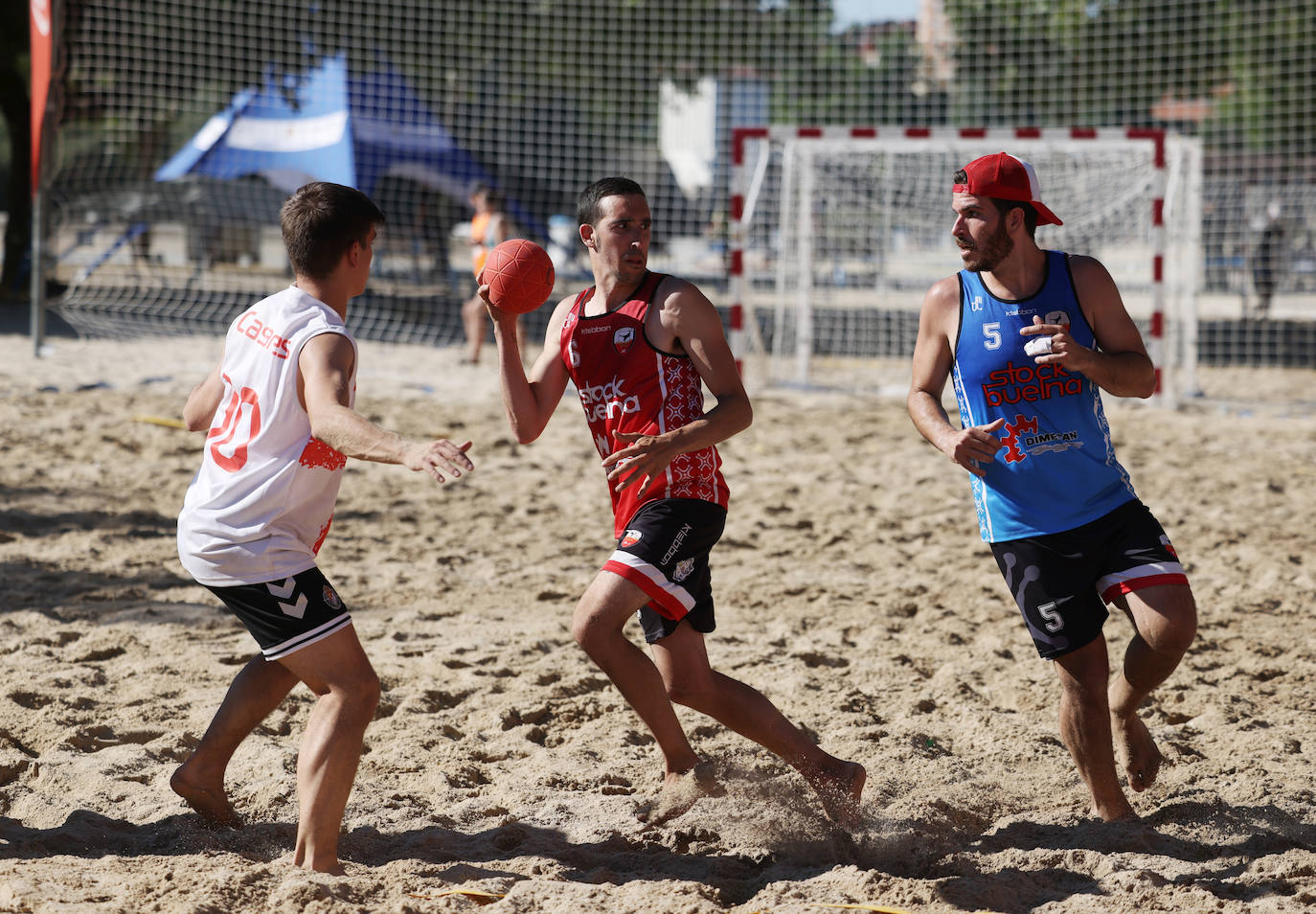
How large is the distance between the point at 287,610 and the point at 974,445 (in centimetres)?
169

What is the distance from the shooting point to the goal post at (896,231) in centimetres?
1113

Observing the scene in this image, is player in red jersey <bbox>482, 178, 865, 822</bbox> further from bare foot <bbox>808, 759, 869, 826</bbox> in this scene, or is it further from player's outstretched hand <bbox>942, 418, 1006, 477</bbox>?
player's outstretched hand <bbox>942, 418, 1006, 477</bbox>

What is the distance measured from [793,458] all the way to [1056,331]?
18.2ft

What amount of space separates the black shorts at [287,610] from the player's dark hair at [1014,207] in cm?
192

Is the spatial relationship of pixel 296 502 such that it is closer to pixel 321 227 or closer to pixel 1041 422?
pixel 321 227

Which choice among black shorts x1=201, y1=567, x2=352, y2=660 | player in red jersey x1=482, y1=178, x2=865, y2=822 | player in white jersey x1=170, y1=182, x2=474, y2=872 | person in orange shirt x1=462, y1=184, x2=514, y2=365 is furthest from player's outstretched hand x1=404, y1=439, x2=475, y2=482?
person in orange shirt x1=462, y1=184, x2=514, y2=365

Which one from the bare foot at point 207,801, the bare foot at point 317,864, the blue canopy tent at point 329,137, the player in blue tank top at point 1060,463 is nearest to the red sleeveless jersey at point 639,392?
the player in blue tank top at point 1060,463

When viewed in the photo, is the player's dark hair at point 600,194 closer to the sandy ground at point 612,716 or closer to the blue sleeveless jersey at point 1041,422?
the blue sleeveless jersey at point 1041,422

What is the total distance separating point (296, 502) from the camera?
2764 millimetres

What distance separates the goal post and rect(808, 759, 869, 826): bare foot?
816 cm

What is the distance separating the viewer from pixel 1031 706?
4.19m

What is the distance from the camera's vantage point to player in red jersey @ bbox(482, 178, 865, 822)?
3.17 metres

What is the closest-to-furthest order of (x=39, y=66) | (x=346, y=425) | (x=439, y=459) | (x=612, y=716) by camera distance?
(x=439, y=459) → (x=346, y=425) → (x=612, y=716) → (x=39, y=66)

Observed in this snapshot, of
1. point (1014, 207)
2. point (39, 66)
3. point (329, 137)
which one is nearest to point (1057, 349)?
point (1014, 207)
